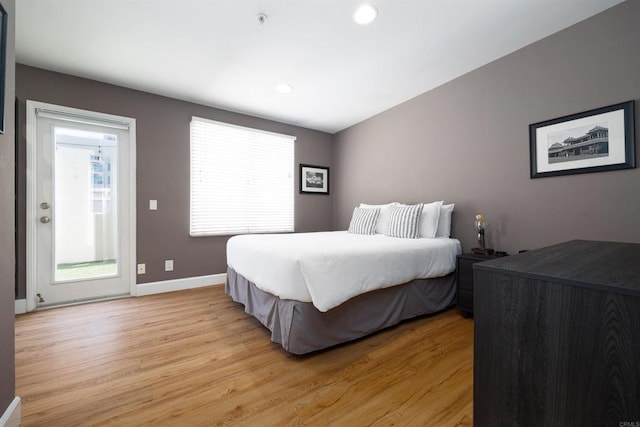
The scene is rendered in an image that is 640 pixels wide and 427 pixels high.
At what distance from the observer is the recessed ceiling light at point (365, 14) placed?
1870mm

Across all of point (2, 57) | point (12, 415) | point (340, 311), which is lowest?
point (12, 415)

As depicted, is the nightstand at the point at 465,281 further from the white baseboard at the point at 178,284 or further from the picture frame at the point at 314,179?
the white baseboard at the point at 178,284

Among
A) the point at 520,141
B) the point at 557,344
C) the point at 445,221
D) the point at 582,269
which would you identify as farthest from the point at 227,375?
the point at 520,141

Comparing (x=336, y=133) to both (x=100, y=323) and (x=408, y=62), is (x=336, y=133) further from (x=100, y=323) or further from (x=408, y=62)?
(x=100, y=323)

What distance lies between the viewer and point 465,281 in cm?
240

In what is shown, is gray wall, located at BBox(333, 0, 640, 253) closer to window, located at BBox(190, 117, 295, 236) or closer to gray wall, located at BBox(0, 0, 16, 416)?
window, located at BBox(190, 117, 295, 236)

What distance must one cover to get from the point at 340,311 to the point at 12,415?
1705 millimetres

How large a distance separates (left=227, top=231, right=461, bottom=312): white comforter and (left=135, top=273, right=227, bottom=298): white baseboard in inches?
48.9

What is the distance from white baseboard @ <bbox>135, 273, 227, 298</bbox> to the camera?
3102 mm

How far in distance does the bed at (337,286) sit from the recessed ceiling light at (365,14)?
1774 millimetres

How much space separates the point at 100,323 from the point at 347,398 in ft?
7.61

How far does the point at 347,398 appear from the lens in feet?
4.50

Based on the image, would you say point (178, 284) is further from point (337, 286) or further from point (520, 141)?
point (520, 141)

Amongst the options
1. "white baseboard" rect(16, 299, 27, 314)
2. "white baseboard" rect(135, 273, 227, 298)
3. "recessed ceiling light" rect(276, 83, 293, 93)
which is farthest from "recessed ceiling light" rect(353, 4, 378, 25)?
"white baseboard" rect(16, 299, 27, 314)
